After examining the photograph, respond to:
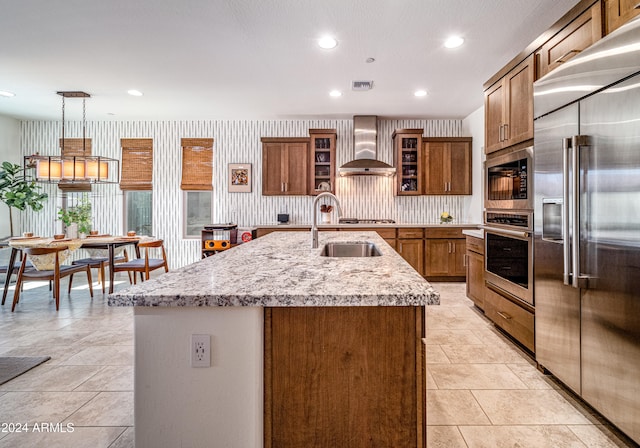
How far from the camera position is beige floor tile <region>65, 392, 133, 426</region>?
1761 millimetres

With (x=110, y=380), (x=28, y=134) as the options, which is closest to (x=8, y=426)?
(x=110, y=380)

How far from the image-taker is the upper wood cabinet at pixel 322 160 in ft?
17.8

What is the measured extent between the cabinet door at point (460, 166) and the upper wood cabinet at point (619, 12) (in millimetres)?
3738

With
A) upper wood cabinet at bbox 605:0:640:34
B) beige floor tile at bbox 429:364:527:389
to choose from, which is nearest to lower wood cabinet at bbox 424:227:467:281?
beige floor tile at bbox 429:364:527:389

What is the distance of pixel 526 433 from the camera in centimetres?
165

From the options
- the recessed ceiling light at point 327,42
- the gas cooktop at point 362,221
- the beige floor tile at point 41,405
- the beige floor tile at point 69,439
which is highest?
the recessed ceiling light at point 327,42

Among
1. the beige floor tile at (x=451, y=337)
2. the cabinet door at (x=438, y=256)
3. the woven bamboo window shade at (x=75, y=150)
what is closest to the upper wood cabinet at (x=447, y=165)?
the cabinet door at (x=438, y=256)

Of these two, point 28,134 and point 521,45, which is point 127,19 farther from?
point 28,134

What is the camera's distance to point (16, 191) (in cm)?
509

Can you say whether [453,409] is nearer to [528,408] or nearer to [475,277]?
[528,408]

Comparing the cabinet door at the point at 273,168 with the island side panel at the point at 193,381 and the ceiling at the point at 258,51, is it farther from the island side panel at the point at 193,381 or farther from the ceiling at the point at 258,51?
the island side panel at the point at 193,381

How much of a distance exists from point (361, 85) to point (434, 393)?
11.3 ft

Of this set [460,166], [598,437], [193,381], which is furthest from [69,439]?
[460,166]

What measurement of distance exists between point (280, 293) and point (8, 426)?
1882 mm
